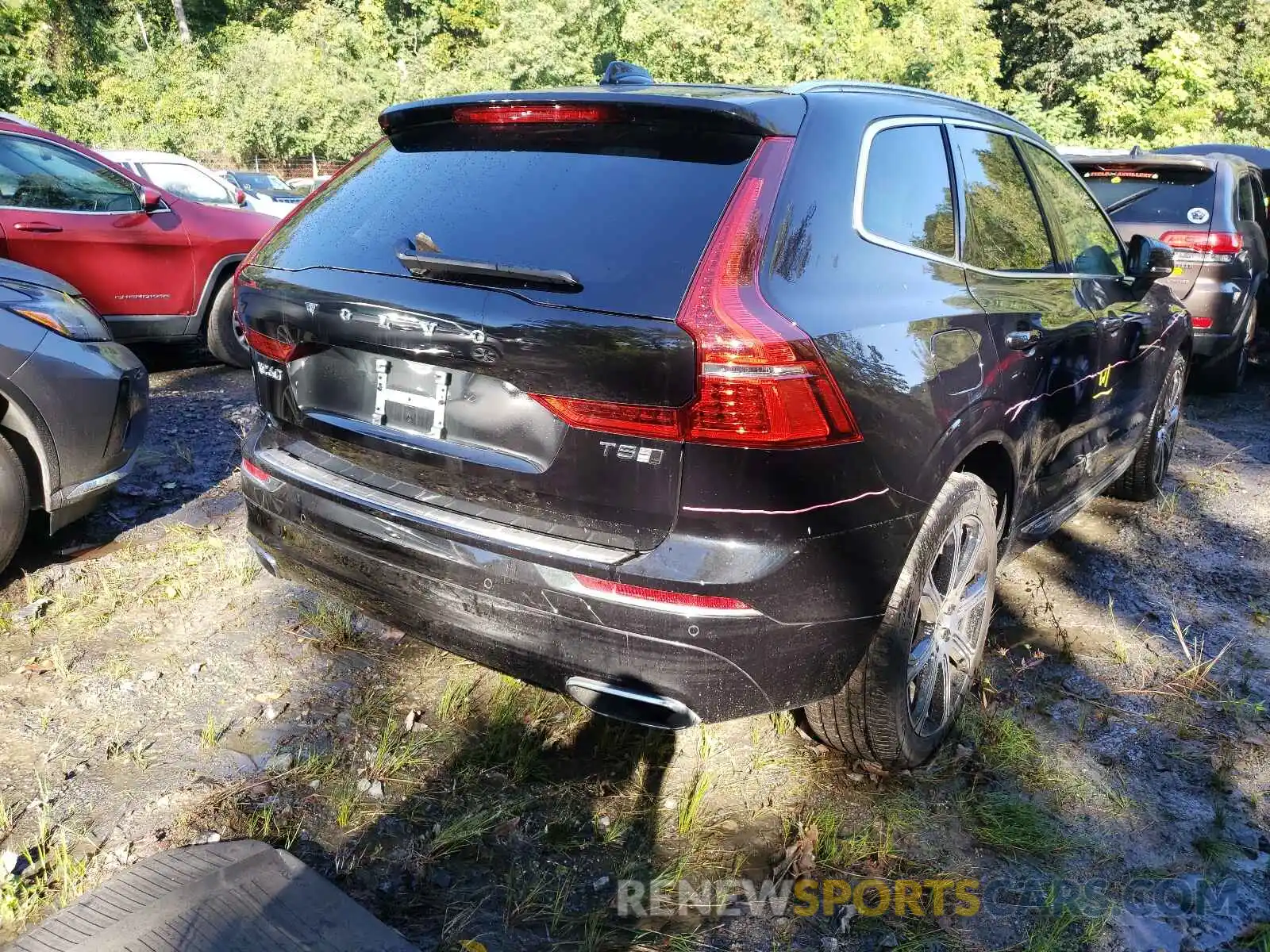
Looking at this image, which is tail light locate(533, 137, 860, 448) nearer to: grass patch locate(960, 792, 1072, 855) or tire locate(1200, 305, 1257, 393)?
grass patch locate(960, 792, 1072, 855)

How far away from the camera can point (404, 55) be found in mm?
41156

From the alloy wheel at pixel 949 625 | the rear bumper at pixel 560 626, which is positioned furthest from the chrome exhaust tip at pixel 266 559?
the alloy wheel at pixel 949 625

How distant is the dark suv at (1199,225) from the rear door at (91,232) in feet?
20.1

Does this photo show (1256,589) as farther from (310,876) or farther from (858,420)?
(310,876)

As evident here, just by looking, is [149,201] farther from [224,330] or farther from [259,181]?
[259,181]

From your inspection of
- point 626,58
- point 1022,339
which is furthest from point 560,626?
point 626,58

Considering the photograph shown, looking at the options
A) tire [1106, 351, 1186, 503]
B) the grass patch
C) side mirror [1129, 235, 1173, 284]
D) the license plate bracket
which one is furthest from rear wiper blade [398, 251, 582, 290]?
tire [1106, 351, 1186, 503]

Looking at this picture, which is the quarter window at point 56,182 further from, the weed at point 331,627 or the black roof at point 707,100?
the black roof at point 707,100

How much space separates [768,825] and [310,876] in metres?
1.10

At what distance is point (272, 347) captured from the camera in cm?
249

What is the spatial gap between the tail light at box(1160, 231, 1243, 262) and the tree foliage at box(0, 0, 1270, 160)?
77.4ft

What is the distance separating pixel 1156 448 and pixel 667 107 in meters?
3.51

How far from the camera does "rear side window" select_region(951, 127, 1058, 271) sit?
8.98 feet

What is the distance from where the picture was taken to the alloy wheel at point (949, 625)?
242 cm
